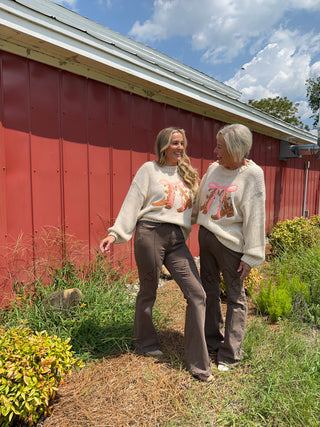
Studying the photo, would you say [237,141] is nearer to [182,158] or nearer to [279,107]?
[182,158]

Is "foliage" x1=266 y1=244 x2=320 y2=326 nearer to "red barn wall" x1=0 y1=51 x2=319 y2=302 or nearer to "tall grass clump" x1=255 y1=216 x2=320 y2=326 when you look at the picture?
"tall grass clump" x1=255 y1=216 x2=320 y2=326

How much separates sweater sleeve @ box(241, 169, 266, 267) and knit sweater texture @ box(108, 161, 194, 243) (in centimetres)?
45

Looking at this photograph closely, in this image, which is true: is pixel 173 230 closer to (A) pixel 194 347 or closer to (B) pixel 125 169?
(A) pixel 194 347

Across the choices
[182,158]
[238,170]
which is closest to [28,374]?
[182,158]

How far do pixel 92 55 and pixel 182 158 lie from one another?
A: 1594 mm

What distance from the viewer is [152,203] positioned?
7.35ft

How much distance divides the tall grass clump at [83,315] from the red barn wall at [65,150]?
0.28 metres

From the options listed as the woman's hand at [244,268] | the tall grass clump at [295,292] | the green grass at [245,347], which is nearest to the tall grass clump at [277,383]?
the green grass at [245,347]

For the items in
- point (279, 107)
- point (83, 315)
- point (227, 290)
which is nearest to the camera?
point (227, 290)

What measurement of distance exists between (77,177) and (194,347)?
7.18 feet

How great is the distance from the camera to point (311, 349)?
2.54 m

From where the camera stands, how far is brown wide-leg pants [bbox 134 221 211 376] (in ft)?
7.14

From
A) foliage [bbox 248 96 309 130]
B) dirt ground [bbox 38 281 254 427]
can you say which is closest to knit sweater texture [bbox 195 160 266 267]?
dirt ground [bbox 38 281 254 427]

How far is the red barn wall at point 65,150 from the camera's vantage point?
291 cm
